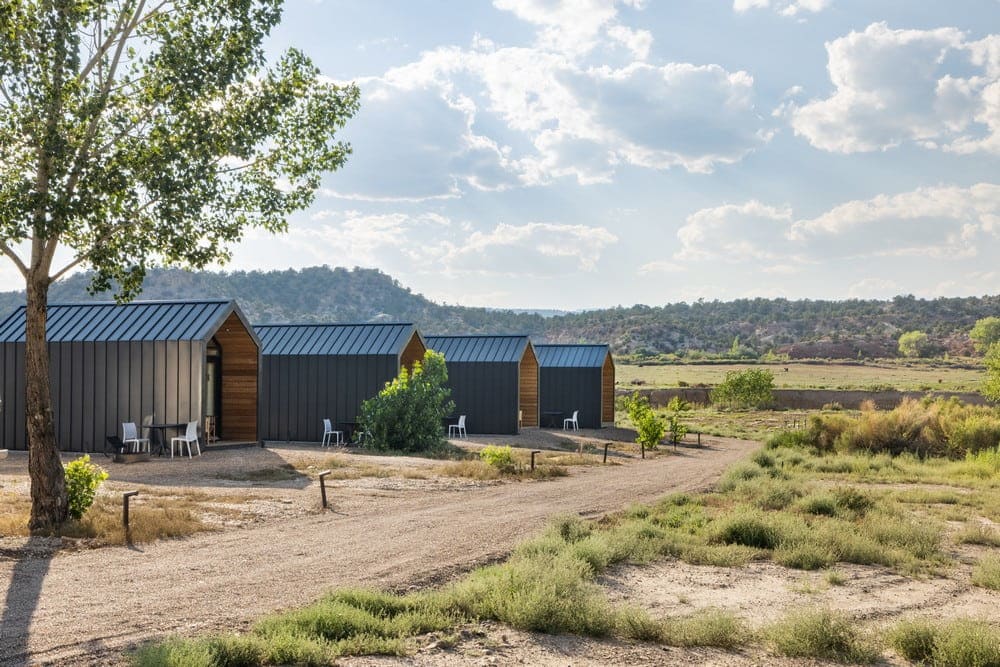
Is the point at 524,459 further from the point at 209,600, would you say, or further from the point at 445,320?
the point at 445,320

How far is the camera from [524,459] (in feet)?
67.5

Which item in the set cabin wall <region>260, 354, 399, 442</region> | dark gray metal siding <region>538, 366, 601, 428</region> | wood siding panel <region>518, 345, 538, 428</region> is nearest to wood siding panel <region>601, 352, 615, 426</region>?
dark gray metal siding <region>538, 366, 601, 428</region>

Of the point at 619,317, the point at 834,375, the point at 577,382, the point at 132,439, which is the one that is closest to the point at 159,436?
the point at 132,439

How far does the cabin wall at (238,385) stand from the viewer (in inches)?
851

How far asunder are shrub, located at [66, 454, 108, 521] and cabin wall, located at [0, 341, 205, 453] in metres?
8.68

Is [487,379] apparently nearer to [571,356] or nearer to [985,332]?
[571,356]

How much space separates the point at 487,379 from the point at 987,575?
22.6 metres

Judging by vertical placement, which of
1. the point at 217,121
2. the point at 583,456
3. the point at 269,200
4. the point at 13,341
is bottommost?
the point at 583,456

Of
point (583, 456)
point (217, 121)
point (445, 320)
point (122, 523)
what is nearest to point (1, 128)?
point (217, 121)

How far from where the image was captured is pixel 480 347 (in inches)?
1230

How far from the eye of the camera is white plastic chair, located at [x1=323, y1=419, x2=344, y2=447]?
24.4 m

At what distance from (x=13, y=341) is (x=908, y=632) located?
67.8ft

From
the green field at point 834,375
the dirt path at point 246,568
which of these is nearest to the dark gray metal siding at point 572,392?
the dirt path at point 246,568

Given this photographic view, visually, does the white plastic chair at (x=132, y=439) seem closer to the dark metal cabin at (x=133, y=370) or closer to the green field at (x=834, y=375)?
the dark metal cabin at (x=133, y=370)
